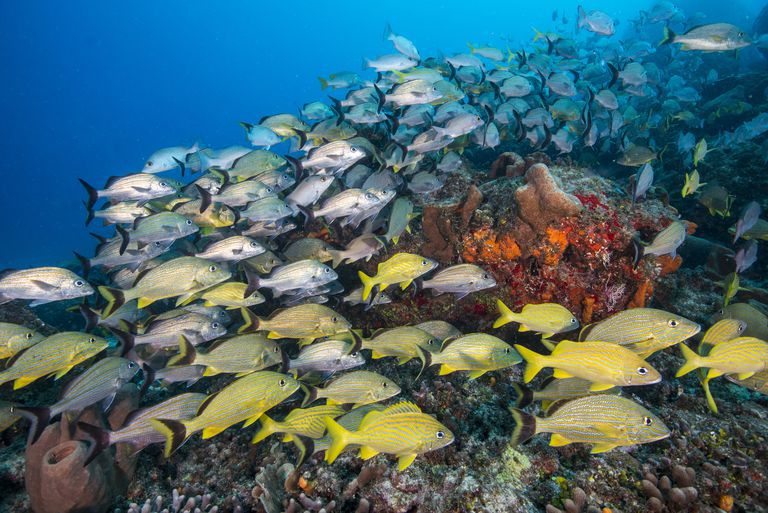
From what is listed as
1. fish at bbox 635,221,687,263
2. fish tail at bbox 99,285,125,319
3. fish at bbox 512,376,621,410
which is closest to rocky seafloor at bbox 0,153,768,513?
fish at bbox 635,221,687,263

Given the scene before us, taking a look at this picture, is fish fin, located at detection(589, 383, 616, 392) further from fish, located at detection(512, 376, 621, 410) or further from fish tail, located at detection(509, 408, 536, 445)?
fish tail, located at detection(509, 408, 536, 445)

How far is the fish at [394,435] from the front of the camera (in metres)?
2.83

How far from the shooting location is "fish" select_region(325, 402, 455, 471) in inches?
111

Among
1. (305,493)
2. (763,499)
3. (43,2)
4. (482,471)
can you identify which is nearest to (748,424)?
(763,499)

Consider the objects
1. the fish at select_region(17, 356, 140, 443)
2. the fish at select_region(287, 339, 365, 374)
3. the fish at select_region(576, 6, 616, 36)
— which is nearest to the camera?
the fish at select_region(17, 356, 140, 443)

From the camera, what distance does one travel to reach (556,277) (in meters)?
4.79

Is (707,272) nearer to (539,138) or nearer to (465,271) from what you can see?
(539,138)

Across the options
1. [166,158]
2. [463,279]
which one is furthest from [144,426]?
[166,158]

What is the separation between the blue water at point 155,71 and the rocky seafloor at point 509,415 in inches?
2606

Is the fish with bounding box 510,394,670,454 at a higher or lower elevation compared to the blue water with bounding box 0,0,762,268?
lower

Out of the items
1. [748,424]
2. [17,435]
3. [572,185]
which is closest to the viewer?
[748,424]

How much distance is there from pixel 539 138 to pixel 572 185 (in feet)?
9.35

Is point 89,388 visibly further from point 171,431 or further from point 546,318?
point 546,318

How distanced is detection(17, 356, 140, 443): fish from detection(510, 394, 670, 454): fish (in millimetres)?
3738
